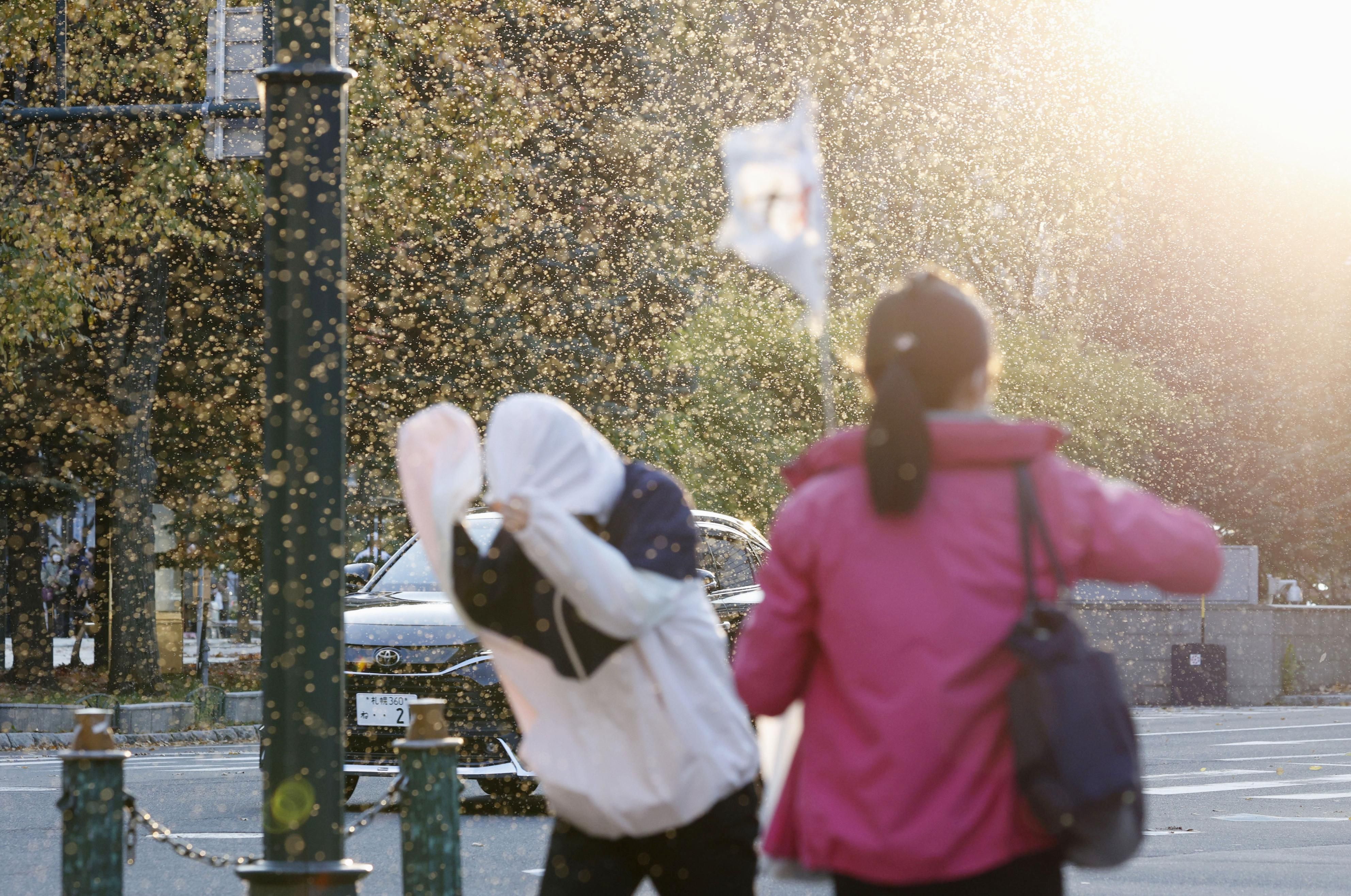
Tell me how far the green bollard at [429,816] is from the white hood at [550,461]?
66.7 inches

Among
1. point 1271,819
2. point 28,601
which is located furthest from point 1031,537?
point 28,601

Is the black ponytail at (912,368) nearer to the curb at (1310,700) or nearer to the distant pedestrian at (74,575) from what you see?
the curb at (1310,700)

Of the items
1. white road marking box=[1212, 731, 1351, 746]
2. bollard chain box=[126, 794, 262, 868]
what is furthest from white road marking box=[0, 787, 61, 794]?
white road marking box=[1212, 731, 1351, 746]

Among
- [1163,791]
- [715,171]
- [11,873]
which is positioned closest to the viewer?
[11,873]

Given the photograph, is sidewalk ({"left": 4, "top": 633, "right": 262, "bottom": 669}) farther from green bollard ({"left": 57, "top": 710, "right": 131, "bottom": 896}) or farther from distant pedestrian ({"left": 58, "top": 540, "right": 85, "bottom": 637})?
green bollard ({"left": 57, "top": 710, "right": 131, "bottom": 896})

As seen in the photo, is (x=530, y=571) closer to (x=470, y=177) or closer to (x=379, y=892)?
(x=379, y=892)

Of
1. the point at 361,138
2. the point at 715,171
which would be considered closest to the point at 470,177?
the point at 361,138

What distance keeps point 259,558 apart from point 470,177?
7.48 m

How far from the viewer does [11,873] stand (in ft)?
28.7

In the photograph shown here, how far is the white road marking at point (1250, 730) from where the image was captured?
2020cm

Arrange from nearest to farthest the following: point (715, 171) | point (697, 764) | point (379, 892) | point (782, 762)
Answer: point (782, 762) < point (697, 764) < point (379, 892) < point (715, 171)

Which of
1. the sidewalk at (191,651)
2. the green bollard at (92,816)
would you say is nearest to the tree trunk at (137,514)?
the sidewalk at (191,651)

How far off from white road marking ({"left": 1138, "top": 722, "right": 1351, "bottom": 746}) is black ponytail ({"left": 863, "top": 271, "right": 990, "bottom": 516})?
16.7m

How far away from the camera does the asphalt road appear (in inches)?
337
